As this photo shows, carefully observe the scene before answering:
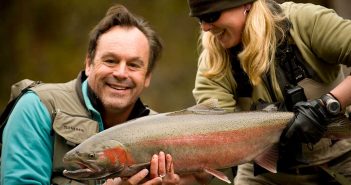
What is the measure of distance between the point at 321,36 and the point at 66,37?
6716 mm

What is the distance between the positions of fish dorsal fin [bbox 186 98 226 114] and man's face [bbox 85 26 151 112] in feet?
1.90

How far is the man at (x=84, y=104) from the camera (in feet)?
13.0

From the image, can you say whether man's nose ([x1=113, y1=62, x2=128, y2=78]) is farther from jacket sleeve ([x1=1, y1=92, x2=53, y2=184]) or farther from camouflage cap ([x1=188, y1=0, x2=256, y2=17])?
camouflage cap ([x1=188, y1=0, x2=256, y2=17])

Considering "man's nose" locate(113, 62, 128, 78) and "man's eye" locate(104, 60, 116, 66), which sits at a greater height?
"man's eye" locate(104, 60, 116, 66)

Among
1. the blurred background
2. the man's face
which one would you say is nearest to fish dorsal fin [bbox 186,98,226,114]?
the man's face

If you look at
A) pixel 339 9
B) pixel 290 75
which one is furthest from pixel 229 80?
pixel 339 9

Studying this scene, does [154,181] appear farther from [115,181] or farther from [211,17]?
[211,17]

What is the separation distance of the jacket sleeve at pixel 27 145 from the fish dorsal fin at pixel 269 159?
110cm

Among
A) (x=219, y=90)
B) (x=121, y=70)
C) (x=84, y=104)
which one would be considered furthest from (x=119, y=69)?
(x=219, y=90)

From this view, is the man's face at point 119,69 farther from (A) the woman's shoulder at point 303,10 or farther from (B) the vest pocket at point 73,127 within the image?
(A) the woman's shoulder at point 303,10

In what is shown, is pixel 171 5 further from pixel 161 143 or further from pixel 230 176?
pixel 161 143

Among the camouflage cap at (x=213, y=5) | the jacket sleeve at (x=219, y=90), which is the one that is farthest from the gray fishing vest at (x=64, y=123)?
the camouflage cap at (x=213, y=5)

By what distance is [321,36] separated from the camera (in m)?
3.86

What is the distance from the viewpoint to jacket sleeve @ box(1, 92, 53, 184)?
154 inches
